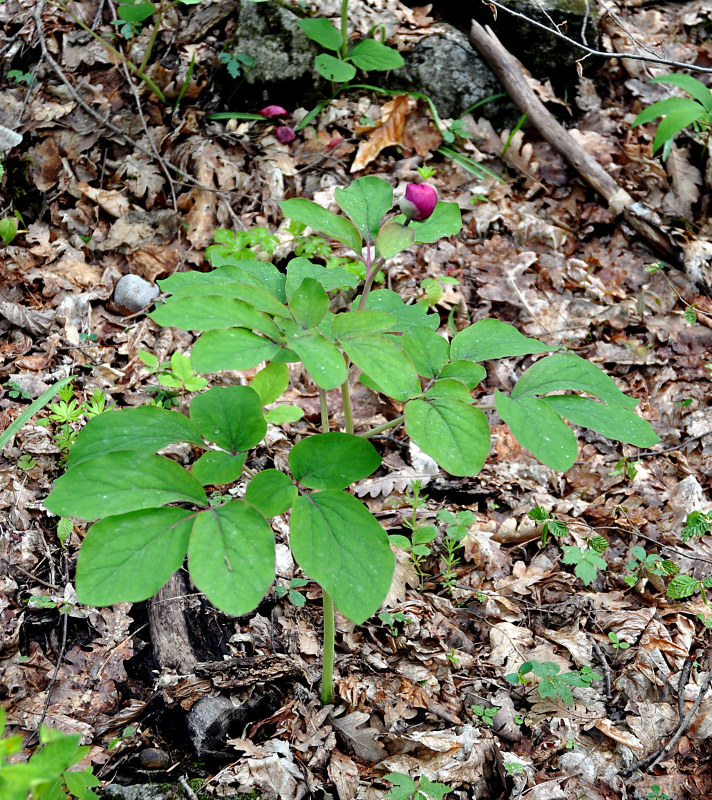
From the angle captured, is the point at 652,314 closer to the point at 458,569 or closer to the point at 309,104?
the point at 458,569

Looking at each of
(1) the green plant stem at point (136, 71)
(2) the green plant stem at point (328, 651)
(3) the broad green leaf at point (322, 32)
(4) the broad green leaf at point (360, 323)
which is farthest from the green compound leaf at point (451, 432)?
(1) the green plant stem at point (136, 71)

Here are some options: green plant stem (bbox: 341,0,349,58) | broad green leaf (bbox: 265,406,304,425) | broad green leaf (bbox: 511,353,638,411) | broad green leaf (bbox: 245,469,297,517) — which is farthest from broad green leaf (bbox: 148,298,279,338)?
Result: green plant stem (bbox: 341,0,349,58)

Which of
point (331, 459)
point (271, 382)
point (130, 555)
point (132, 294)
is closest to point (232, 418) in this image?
point (271, 382)

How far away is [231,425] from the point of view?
111 centimetres

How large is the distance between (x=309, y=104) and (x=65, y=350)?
2.12 metres

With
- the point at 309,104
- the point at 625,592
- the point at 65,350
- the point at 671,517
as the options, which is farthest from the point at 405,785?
the point at 309,104

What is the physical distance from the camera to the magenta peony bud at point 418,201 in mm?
1133

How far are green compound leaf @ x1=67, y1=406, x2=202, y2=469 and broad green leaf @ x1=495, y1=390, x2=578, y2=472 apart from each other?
539 millimetres

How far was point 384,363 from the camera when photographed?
0.95m

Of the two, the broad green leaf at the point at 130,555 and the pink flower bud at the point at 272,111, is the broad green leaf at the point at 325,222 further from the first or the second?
the pink flower bud at the point at 272,111

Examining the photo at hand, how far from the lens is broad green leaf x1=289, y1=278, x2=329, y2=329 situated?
3.34 feet

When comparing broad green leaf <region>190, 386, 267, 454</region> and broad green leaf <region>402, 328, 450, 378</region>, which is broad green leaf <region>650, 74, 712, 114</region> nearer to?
broad green leaf <region>402, 328, 450, 378</region>

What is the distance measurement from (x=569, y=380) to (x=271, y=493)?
1.88ft

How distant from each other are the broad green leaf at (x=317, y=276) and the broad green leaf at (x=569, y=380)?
0.38m
